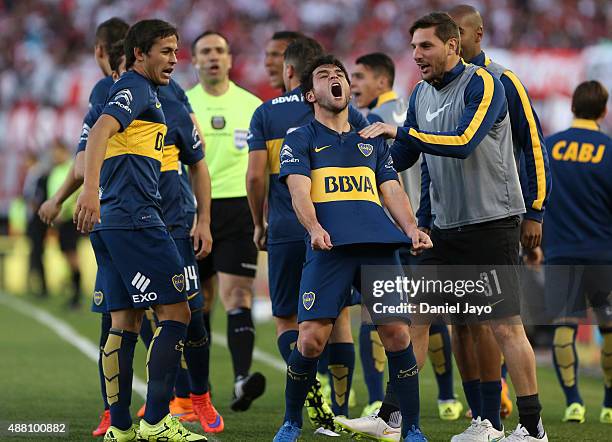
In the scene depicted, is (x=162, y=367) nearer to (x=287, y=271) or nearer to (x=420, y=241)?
(x=287, y=271)

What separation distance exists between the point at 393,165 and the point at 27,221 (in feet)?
52.3

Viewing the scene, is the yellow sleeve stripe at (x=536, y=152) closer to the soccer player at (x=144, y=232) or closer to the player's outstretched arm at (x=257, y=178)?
the player's outstretched arm at (x=257, y=178)

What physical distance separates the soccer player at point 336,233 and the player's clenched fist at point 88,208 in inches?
35.2

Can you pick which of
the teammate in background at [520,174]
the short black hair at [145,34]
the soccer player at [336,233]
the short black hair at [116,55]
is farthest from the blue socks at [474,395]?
the short black hair at [116,55]

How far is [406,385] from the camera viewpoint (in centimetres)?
564

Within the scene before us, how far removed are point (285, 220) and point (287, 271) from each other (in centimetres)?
29

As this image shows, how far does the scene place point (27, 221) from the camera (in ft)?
69.3

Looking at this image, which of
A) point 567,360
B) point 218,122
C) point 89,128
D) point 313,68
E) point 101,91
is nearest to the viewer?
point 313,68

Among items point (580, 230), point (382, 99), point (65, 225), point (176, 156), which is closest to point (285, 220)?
point (176, 156)

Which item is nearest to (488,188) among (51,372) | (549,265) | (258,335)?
(549,265)

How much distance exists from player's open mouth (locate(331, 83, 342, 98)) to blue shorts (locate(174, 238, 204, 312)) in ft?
4.26

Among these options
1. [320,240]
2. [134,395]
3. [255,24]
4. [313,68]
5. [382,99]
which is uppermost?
[255,24]

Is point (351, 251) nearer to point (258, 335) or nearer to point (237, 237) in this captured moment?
point (237, 237)

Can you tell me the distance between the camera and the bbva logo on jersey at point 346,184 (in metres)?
5.69
